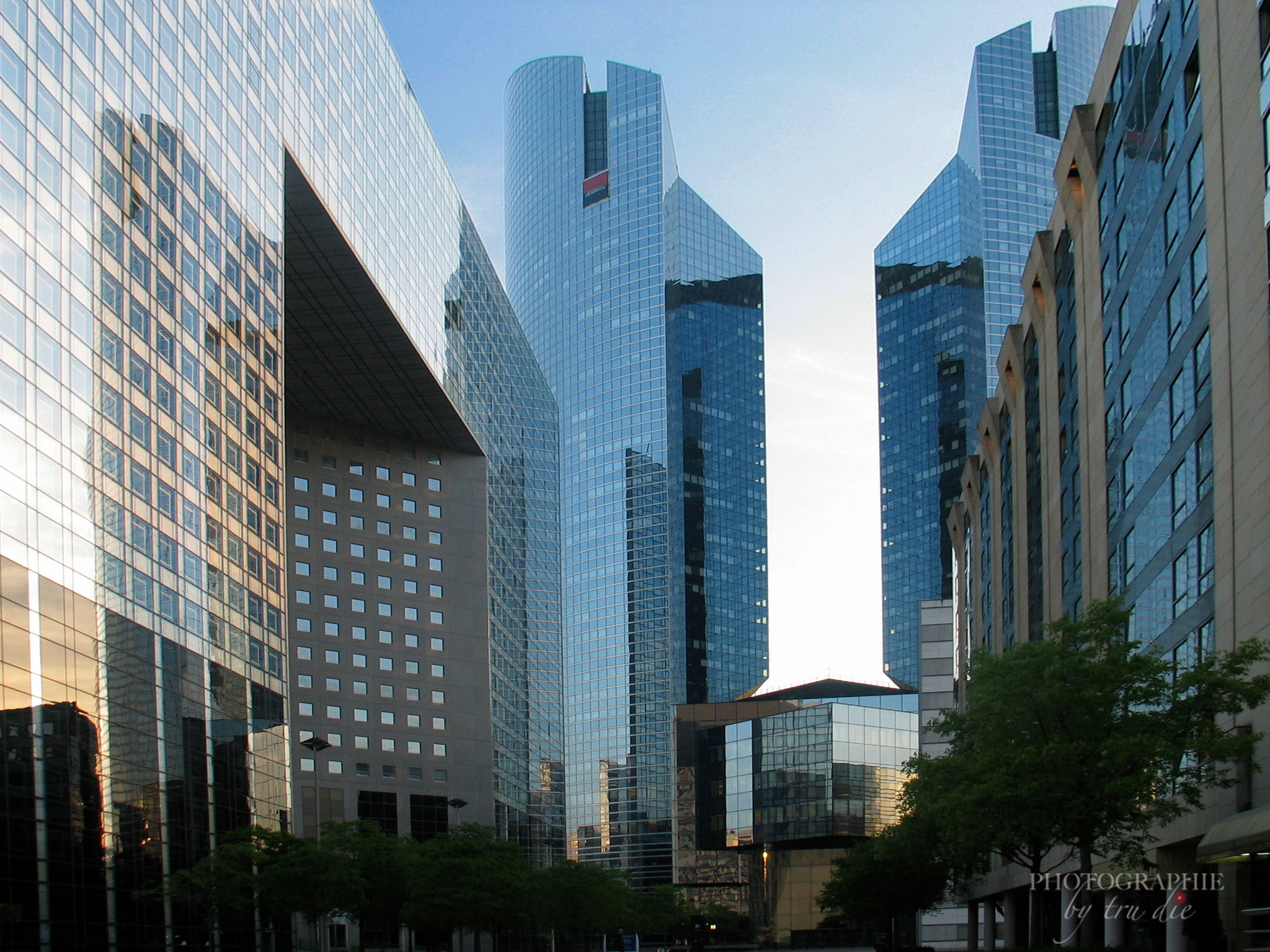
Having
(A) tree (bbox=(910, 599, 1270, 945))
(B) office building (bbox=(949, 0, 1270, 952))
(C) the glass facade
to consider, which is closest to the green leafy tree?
(B) office building (bbox=(949, 0, 1270, 952))

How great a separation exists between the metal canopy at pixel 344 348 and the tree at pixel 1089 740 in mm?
61062

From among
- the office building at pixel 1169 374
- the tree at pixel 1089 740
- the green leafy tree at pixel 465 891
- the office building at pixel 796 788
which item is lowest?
the office building at pixel 796 788

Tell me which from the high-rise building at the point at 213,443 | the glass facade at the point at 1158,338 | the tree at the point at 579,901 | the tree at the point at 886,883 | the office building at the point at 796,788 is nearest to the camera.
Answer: the glass facade at the point at 1158,338

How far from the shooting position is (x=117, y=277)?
202 feet

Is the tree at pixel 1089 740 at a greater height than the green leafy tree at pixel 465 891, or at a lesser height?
greater

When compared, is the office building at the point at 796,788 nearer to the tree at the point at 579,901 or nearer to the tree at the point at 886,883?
the tree at the point at 886,883

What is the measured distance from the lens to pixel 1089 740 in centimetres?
3931

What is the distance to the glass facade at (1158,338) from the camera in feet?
143

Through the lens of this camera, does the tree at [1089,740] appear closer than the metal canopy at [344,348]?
Yes

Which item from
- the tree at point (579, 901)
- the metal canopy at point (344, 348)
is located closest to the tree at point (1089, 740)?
the tree at point (579, 901)

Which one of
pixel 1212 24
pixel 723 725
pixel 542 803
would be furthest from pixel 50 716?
pixel 542 803

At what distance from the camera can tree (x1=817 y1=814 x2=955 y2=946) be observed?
78438 millimetres

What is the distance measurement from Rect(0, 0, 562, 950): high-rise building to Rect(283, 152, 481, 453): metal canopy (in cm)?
27

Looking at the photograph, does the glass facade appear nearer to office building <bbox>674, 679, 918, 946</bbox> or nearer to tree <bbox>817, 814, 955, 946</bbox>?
tree <bbox>817, 814, 955, 946</bbox>
